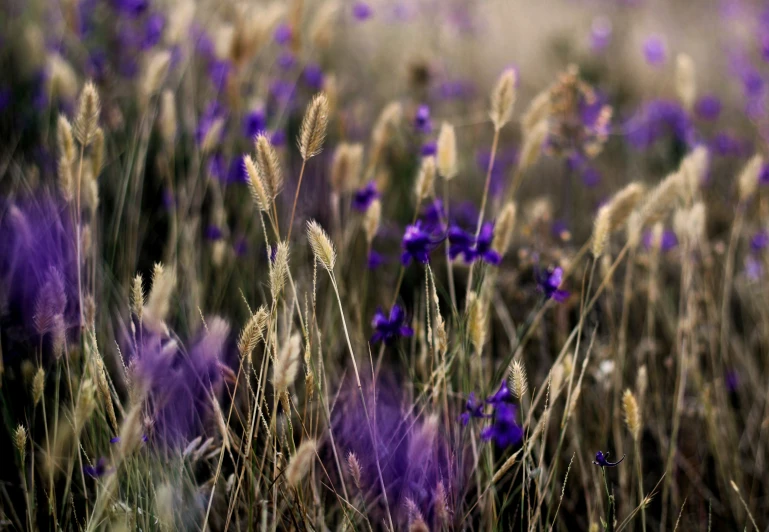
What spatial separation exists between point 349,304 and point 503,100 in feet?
2.34

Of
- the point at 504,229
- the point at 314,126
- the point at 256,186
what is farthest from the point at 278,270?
the point at 504,229

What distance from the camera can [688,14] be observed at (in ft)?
26.1

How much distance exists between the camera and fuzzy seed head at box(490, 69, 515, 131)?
139 centimetres

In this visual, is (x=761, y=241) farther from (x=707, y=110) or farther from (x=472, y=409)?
(x=707, y=110)

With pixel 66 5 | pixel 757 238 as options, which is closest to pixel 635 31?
pixel 757 238

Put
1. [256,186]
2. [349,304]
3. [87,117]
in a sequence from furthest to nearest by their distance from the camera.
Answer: [349,304], [87,117], [256,186]

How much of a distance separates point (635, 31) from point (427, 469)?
21.3 ft

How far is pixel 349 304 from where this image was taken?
1802mm

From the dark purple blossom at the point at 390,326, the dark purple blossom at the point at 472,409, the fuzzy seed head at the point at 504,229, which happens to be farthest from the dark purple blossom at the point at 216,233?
the dark purple blossom at the point at 472,409

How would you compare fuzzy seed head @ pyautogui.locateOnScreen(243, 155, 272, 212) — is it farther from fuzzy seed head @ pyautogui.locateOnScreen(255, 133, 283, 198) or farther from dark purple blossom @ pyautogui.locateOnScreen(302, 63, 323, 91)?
dark purple blossom @ pyautogui.locateOnScreen(302, 63, 323, 91)

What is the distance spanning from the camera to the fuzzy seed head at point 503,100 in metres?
1.39

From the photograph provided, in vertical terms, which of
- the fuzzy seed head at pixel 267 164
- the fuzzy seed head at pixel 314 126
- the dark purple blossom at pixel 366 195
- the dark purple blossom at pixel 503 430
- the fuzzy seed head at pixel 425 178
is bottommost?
the dark purple blossom at pixel 503 430

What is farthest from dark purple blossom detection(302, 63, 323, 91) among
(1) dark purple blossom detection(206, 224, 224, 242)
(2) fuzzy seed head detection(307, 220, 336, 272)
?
(2) fuzzy seed head detection(307, 220, 336, 272)

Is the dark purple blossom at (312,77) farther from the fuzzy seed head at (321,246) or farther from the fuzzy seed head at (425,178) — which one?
the fuzzy seed head at (321,246)
